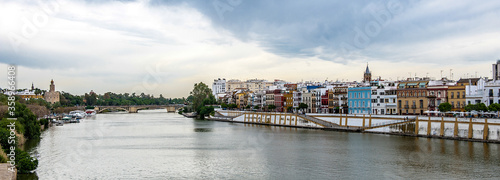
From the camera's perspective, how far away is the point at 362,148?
87.6 ft

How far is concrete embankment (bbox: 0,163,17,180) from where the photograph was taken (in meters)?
16.4

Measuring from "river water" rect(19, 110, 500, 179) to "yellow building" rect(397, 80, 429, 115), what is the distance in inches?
293

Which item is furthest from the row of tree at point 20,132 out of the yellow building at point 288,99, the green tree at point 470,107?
the yellow building at point 288,99

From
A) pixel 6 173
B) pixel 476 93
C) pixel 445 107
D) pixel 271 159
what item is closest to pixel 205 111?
pixel 445 107

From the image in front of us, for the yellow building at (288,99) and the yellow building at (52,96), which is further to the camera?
the yellow building at (52,96)

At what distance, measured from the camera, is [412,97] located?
1533 inches

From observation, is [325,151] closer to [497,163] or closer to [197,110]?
[497,163]

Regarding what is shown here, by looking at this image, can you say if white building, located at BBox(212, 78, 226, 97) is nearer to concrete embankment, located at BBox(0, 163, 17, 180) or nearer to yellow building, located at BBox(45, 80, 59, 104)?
yellow building, located at BBox(45, 80, 59, 104)

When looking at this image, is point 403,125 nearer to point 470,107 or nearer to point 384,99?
point 470,107

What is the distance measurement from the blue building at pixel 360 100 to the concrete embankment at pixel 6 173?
3100 cm

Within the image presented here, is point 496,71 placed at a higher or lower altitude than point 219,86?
lower

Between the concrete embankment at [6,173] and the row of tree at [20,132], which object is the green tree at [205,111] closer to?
the row of tree at [20,132]

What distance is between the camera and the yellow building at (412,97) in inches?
1507

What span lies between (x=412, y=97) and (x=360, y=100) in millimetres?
5580
